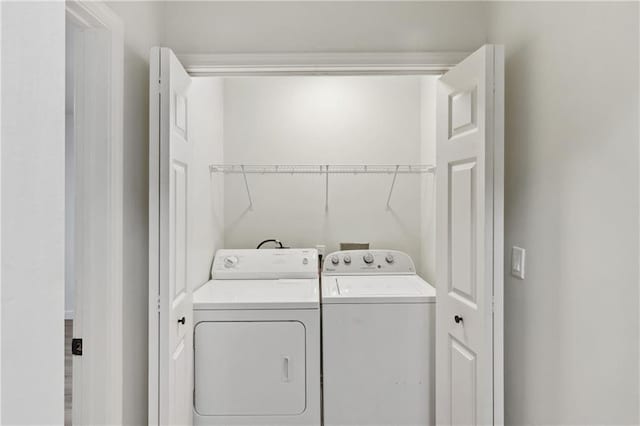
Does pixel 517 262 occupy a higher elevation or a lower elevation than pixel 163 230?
lower

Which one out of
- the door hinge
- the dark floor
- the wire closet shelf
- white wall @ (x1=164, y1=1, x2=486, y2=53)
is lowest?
the dark floor

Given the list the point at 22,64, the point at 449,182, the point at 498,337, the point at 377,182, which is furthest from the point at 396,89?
the point at 22,64

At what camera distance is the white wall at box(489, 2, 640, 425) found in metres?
1.16

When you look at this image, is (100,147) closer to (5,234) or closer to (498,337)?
(5,234)

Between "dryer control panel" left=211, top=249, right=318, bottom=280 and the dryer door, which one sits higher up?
"dryer control panel" left=211, top=249, right=318, bottom=280

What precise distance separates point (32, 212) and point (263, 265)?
276 centimetres

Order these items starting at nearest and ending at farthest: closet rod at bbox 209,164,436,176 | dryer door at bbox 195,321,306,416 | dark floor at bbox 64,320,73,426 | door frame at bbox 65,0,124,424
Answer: door frame at bbox 65,0,124,424
dryer door at bbox 195,321,306,416
dark floor at bbox 64,320,73,426
closet rod at bbox 209,164,436,176

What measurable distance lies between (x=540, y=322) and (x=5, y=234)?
1.69 meters

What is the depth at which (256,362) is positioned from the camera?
7.50 ft

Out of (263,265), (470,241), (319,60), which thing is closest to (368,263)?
(263,265)

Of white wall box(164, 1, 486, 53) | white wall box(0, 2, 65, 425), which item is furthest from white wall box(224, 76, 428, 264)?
white wall box(0, 2, 65, 425)

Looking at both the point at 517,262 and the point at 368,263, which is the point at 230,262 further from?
the point at 517,262

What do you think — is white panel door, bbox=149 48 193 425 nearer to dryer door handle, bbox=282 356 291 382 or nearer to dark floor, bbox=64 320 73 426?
dryer door handle, bbox=282 356 291 382

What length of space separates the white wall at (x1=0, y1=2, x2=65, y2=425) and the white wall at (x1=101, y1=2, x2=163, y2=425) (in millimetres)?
1385
